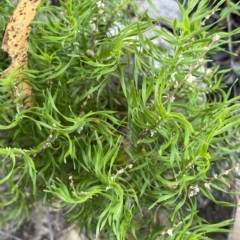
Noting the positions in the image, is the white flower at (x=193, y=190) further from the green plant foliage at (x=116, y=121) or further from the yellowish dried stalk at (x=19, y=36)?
the yellowish dried stalk at (x=19, y=36)

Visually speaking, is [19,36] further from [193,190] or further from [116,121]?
[193,190]

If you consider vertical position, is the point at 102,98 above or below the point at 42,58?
below

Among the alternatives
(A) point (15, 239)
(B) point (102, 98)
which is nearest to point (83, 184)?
(B) point (102, 98)

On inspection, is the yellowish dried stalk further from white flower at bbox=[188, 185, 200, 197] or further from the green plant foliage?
white flower at bbox=[188, 185, 200, 197]

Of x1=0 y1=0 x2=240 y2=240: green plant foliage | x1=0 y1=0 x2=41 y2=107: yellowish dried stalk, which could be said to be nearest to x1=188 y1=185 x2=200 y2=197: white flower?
x1=0 y1=0 x2=240 y2=240: green plant foliage

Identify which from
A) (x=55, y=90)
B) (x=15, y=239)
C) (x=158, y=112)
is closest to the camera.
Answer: (x=158, y=112)

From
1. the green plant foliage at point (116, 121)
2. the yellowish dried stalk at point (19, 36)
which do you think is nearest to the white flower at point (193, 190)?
the green plant foliage at point (116, 121)

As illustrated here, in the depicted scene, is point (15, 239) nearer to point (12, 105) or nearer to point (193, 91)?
point (12, 105)

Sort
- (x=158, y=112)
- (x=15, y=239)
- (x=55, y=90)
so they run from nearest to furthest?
(x=158, y=112) → (x=55, y=90) → (x=15, y=239)
